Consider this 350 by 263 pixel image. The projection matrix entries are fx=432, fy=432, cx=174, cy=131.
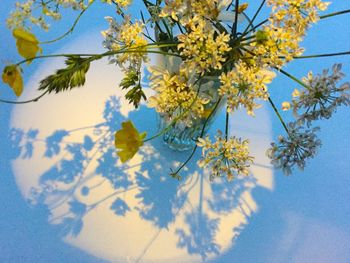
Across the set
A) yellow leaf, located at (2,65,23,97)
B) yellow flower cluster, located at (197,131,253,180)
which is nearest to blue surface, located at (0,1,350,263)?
yellow flower cluster, located at (197,131,253,180)

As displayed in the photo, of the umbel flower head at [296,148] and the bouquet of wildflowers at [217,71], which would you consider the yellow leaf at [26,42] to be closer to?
the bouquet of wildflowers at [217,71]

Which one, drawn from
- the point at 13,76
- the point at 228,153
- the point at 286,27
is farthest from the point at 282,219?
the point at 13,76

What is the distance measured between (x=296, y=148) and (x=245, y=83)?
0.28 feet

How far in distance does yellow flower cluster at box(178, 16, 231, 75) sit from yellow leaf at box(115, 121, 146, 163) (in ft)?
0.32

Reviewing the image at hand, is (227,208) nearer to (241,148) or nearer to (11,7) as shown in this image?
(241,148)

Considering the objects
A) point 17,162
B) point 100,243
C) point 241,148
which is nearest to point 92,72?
point 17,162

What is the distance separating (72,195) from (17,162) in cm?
11

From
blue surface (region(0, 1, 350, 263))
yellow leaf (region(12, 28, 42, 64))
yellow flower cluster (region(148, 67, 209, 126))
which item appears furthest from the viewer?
blue surface (region(0, 1, 350, 263))

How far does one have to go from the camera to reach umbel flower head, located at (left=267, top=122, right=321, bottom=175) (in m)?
0.43

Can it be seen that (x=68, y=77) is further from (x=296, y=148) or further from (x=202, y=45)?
(x=296, y=148)

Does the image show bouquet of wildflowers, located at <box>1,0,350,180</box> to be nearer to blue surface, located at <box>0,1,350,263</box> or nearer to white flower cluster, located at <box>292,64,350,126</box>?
white flower cluster, located at <box>292,64,350,126</box>

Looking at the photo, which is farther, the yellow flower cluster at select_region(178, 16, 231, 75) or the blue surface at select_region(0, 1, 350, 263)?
the blue surface at select_region(0, 1, 350, 263)

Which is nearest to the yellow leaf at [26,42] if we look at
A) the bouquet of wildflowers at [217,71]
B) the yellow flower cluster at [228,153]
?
the bouquet of wildflowers at [217,71]

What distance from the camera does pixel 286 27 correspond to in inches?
15.6
